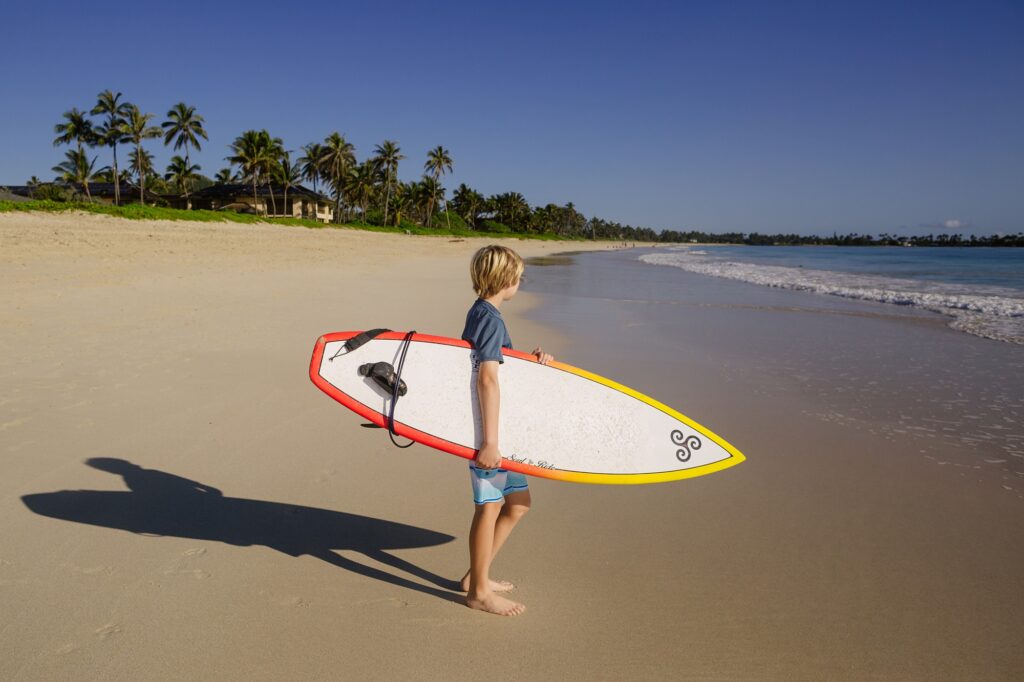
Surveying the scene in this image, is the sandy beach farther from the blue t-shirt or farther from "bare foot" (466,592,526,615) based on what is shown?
the blue t-shirt

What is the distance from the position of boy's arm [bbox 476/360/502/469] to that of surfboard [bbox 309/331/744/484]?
10cm

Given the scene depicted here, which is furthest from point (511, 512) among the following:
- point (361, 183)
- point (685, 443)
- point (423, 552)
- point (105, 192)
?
point (105, 192)

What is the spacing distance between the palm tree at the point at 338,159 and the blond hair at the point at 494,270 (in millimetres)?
59469

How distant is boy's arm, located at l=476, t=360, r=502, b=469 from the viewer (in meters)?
2.19

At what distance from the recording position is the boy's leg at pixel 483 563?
7.55 feet

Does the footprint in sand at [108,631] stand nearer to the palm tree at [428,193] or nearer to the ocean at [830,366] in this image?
the ocean at [830,366]

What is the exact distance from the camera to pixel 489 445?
7.32 feet

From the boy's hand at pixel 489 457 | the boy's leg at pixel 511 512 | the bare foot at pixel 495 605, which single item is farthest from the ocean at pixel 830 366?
the boy's hand at pixel 489 457

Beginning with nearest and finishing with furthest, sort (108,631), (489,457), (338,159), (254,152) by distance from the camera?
(108,631), (489,457), (254,152), (338,159)

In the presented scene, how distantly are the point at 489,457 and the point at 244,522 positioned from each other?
1545mm

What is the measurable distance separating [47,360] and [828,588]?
628 cm

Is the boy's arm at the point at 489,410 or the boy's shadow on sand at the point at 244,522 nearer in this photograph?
the boy's arm at the point at 489,410

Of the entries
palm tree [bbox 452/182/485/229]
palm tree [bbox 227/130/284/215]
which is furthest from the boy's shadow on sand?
palm tree [bbox 452/182/485/229]

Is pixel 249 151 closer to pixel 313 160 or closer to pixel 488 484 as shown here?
pixel 313 160
